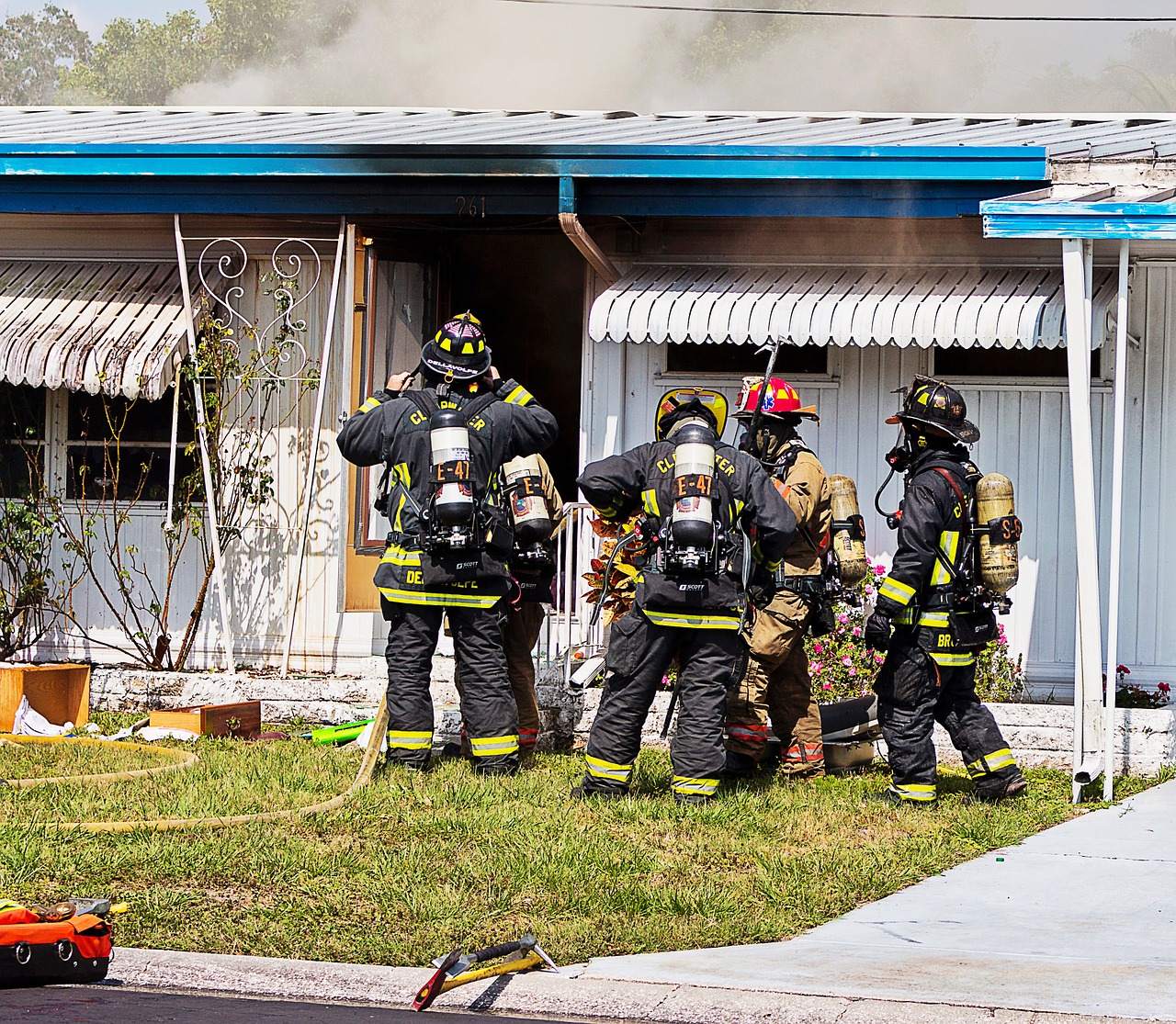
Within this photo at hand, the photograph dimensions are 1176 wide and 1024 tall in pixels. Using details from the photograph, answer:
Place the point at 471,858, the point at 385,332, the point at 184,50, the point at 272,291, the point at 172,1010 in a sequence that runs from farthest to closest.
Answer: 1. the point at 184,50
2. the point at 272,291
3. the point at 385,332
4. the point at 471,858
5. the point at 172,1010

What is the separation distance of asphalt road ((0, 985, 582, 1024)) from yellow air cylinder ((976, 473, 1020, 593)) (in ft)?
11.7

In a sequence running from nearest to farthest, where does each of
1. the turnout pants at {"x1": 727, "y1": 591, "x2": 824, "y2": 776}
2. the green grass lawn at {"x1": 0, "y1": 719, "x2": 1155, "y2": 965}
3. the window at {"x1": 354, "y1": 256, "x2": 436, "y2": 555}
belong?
1. the green grass lawn at {"x1": 0, "y1": 719, "x2": 1155, "y2": 965}
2. the turnout pants at {"x1": 727, "y1": 591, "x2": 824, "y2": 776}
3. the window at {"x1": 354, "y1": 256, "x2": 436, "y2": 555}

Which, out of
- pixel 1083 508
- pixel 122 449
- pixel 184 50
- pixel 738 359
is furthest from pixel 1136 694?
pixel 184 50

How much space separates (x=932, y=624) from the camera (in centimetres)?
727

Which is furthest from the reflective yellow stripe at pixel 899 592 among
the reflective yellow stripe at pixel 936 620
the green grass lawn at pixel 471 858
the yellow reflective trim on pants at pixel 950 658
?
the green grass lawn at pixel 471 858

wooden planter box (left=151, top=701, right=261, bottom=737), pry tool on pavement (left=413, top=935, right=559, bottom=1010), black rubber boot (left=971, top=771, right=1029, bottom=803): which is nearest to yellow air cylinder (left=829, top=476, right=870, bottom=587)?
black rubber boot (left=971, top=771, right=1029, bottom=803)

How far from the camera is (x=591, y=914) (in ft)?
17.5

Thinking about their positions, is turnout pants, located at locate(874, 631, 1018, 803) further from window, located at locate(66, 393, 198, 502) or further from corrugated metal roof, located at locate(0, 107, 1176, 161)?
window, located at locate(66, 393, 198, 502)

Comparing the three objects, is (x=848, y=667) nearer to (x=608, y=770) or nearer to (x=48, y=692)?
(x=608, y=770)

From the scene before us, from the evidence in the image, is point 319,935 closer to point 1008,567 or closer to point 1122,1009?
point 1122,1009

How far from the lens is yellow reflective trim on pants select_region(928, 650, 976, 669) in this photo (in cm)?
728

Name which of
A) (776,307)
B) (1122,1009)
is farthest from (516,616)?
(1122,1009)

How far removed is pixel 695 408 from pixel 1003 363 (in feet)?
9.90

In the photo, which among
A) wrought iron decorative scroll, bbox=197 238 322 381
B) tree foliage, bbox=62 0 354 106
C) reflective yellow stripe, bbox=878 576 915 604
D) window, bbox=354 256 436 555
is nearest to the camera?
reflective yellow stripe, bbox=878 576 915 604
